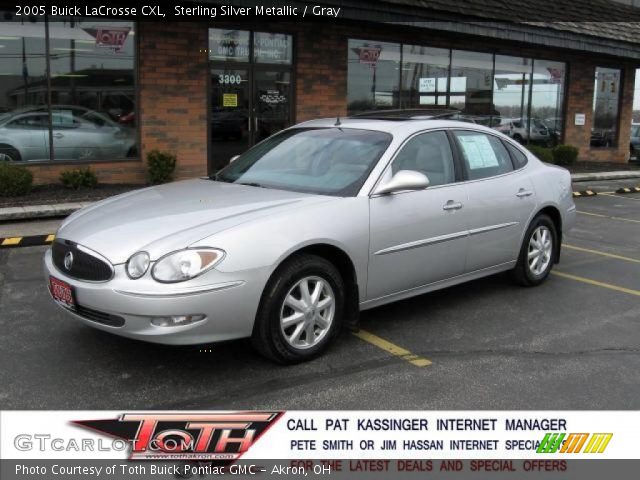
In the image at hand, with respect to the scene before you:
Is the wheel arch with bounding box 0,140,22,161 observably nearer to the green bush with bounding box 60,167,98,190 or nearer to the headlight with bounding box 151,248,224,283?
the green bush with bounding box 60,167,98,190

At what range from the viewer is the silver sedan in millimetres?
3734

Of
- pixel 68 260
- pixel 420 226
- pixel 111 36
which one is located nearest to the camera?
pixel 68 260

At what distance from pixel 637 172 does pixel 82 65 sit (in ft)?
46.0

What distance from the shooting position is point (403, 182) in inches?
179

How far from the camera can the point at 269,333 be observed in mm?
4020

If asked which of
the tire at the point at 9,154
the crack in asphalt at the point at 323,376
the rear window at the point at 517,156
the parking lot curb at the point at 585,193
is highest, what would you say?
the rear window at the point at 517,156

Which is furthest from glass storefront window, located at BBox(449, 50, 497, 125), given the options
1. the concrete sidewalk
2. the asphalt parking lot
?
the asphalt parking lot

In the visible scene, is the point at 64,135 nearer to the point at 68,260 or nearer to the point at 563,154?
the point at 68,260

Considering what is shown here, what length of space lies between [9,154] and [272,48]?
4.95 metres

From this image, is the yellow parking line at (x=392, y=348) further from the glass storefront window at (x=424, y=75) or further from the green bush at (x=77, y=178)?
the glass storefront window at (x=424, y=75)

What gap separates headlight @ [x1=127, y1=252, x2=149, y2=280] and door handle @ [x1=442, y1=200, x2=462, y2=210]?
2341mm

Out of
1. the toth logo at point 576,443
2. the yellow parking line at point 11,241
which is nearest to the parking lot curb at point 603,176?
the yellow parking line at point 11,241

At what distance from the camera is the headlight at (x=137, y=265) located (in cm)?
370

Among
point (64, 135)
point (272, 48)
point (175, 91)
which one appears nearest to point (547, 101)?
point (272, 48)
